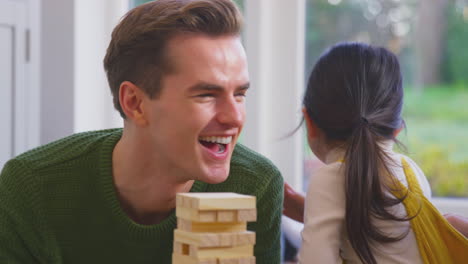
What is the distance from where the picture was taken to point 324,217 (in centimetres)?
156

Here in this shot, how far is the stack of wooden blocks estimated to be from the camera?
1011 millimetres

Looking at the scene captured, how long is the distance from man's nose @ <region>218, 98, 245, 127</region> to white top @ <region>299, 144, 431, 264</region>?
37cm

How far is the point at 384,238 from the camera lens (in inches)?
61.1

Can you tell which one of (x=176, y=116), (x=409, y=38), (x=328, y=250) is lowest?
(x=328, y=250)

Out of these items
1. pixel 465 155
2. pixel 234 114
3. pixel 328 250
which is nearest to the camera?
pixel 234 114

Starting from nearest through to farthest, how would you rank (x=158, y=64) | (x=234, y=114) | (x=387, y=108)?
1. (x=234, y=114)
2. (x=158, y=64)
3. (x=387, y=108)

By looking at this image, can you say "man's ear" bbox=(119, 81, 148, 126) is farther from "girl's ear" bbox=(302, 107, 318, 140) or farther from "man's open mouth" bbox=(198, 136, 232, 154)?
"girl's ear" bbox=(302, 107, 318, 140)

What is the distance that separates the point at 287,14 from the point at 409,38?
0.43 m

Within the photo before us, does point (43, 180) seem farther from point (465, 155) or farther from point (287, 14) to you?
point (465, 155)

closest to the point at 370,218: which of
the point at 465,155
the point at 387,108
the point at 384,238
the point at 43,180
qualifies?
the point at 384,238

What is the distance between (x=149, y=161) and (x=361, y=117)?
511 mm

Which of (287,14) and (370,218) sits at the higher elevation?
(287,14)

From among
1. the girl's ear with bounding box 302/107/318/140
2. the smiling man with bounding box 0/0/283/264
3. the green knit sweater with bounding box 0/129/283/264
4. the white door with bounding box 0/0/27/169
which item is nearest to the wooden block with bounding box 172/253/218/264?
the smiling man with bounding box 0/0/283/264

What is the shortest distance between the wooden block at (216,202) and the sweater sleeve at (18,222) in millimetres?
581
